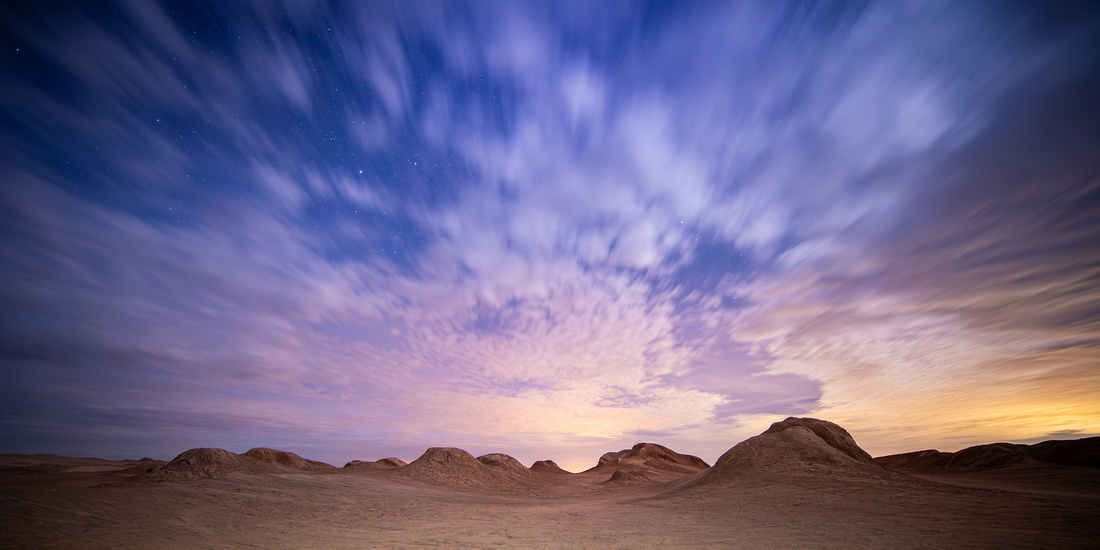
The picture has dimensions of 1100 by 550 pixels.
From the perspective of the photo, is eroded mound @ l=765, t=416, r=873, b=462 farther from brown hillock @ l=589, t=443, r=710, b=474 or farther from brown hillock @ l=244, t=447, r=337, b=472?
brown hillock @ l=244, t=447, r=337, b=472

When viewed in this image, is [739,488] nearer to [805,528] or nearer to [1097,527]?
[805,528]

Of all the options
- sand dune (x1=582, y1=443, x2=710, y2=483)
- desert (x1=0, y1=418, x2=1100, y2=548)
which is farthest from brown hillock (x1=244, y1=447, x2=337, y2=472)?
sand dune (x1=582, y1=443, x2=710, y2=483)

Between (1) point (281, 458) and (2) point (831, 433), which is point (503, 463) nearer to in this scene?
(1) point (281, 458)

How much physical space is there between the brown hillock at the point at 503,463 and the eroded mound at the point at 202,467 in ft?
117

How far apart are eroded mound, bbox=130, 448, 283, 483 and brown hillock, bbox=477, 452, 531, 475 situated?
35.7 metres

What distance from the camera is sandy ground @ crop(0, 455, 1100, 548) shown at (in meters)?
16.7

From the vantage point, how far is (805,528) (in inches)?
757

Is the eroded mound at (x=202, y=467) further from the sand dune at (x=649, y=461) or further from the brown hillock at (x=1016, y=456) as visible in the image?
the brown hillock at (x=1016, y=456)

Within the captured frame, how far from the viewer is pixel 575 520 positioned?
974 inches

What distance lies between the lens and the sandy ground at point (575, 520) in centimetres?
1670

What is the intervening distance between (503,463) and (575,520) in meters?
55.8

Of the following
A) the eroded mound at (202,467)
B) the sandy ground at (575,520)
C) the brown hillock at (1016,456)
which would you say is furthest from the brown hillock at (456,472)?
the brown hillock at (1016,456)

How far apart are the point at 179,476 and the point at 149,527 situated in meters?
37.8

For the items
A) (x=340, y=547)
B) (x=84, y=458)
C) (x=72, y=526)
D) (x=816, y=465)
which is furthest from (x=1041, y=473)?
(x=84, y=458)
